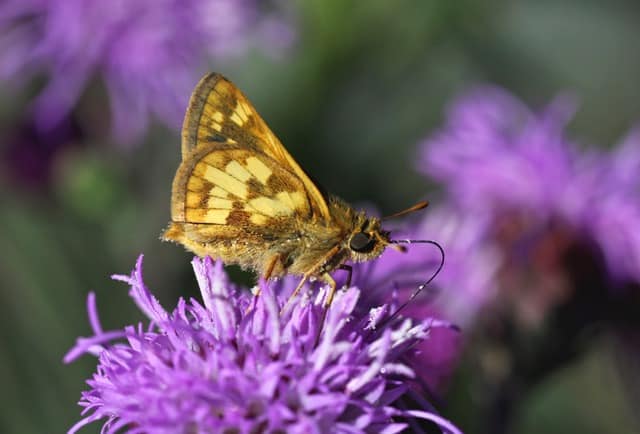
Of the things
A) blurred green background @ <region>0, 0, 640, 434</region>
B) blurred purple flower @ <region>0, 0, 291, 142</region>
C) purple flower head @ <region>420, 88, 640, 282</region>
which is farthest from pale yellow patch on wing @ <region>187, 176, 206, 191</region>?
blurred purple flower @ <region>0, 0, 291, 142</region>

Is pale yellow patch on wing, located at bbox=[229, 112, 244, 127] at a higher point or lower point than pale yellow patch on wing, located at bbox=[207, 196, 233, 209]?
higher

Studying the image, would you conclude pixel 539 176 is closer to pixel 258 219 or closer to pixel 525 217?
pixel 525 217

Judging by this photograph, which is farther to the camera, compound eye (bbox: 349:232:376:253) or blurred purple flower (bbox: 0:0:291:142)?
blurred purple flower (bbox: 0:0:291:142)

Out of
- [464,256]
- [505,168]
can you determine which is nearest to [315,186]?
[464,256]

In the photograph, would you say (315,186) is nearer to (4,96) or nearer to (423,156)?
(423,156)

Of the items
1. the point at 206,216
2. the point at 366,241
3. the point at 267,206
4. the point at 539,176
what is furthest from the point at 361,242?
the point at 539,176

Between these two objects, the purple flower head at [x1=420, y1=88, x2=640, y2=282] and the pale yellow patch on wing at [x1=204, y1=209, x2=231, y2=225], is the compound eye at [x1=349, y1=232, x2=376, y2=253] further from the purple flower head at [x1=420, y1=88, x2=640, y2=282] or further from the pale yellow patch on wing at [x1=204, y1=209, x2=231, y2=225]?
the purple flower head at [x1=420, y1=88, x2=640, y2=282]

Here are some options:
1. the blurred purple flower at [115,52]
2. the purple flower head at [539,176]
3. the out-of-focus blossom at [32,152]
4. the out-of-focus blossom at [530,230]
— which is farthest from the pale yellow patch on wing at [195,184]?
the out-of-focus blossom at [32,152]

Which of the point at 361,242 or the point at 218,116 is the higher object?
the point at 218,116
